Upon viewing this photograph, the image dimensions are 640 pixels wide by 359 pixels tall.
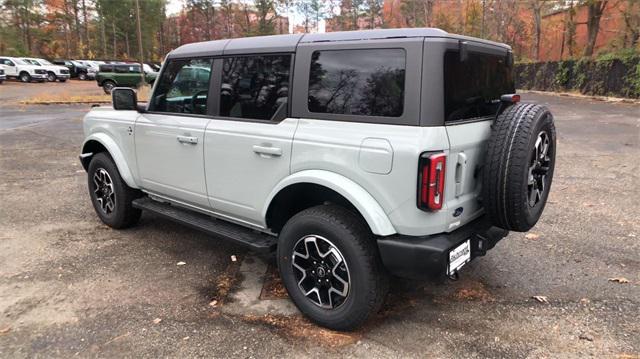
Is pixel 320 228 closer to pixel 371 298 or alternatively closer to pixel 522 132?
pixel 371 298

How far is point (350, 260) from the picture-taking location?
2785mm

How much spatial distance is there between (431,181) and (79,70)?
139 ft

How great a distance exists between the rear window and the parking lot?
1.41m

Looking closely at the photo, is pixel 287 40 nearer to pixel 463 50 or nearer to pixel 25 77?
pixel 463 50

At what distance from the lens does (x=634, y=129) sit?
11602mm

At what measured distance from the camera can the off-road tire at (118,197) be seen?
4.65 meters

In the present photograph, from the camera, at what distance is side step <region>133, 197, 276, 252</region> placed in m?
3.41

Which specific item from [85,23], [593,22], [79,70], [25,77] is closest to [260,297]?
[593,22]

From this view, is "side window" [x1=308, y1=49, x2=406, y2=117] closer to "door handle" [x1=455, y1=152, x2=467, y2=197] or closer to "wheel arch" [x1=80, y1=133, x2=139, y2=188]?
"door handle" [x1=455, y1=152, x2=467, y2=197]

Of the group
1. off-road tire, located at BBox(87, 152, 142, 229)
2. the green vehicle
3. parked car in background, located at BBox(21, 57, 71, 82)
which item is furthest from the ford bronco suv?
parked car in background, located at BBox(21, 57, 71, 82)

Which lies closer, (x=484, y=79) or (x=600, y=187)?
(x=484, y=79)

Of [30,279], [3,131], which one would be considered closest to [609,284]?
[30,279]

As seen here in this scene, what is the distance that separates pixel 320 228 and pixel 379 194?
46cm

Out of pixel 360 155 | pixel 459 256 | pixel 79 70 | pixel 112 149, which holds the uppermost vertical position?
pixel 79 70
